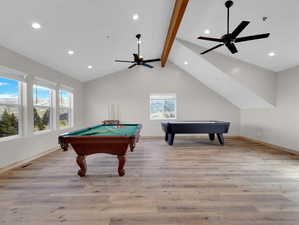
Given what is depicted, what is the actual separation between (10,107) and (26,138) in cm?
75

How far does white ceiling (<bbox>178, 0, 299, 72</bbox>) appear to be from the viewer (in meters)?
2.82

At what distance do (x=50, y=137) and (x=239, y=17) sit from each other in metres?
5.58

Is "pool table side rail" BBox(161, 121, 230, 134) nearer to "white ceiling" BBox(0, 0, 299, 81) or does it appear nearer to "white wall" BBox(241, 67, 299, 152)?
"white wall" BBox(241, 67, 299, 152)

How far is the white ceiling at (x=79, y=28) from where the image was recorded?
2.41 meters

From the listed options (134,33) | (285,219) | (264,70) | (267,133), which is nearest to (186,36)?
(134,33)

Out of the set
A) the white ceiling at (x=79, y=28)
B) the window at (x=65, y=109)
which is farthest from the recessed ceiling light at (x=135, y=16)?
the window at (x=65, y=109)

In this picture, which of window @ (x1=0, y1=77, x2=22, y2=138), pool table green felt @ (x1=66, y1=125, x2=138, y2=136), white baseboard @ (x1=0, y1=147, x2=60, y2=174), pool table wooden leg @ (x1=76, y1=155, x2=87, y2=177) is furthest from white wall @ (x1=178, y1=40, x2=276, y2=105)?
white baseboard @ (x1=0, y1=147, x2=60, y2=174)

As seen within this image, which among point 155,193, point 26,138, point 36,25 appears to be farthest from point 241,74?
point 26,138

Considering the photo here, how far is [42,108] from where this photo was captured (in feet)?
13.7

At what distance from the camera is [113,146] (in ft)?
8.39

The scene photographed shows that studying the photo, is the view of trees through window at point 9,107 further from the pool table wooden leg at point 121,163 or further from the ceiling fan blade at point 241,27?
the ceiling fan blade at point 241,27

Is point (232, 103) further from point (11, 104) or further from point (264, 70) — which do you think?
point (11, 104)

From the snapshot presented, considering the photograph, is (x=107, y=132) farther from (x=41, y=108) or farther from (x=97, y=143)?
(x=41, y=108)

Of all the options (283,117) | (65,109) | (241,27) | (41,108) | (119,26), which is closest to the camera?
(241,27)
